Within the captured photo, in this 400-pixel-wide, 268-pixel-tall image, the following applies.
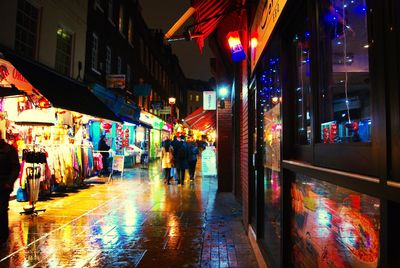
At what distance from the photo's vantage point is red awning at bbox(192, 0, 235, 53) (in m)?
6.73

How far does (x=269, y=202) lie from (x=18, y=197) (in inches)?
302


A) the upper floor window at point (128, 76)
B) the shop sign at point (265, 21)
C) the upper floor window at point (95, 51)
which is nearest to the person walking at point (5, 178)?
the shop sign at point (265, 21)

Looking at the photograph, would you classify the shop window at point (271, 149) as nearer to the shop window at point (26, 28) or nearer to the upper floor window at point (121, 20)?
the shop window at point (26, 28)

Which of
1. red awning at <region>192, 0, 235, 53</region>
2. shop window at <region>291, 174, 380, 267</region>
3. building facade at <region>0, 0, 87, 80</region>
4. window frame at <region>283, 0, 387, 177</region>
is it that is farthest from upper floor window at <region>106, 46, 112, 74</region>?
window frame at <region>283, 0, 387, 177</region>

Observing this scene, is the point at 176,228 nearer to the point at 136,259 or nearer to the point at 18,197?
the point at 136,259

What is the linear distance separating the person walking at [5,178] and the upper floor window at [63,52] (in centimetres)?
819

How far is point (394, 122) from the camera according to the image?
1479mm

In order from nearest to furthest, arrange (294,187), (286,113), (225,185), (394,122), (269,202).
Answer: (394,122)
(294,187)
(286,113)
(269,202)
(225,185)

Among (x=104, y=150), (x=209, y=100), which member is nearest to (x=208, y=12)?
(x=104, y=150)

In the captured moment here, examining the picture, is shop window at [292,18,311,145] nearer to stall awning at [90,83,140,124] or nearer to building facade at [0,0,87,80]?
building facade at [0,0,87,80]

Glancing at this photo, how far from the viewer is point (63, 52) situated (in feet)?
45.9

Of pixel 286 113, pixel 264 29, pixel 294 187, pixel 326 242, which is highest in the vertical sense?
pixel 264 29

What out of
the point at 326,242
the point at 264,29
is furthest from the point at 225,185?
the point at 326,242

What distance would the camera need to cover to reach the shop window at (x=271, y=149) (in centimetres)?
415
